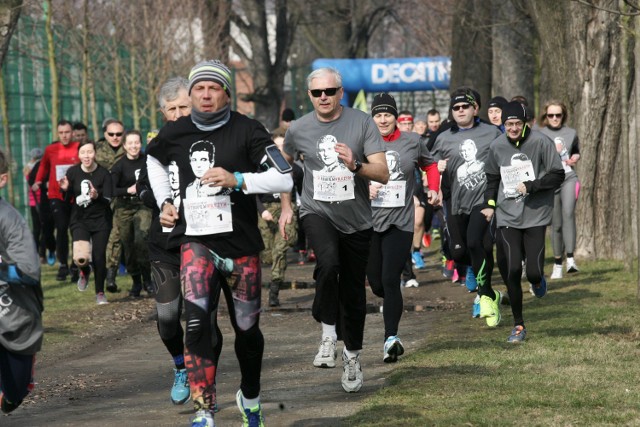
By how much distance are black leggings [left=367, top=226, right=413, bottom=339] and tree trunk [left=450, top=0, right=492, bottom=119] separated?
1681cm

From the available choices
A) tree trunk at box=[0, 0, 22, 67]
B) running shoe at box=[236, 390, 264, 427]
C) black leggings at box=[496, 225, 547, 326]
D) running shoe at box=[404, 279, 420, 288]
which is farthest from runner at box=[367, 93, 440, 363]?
running shoe at box=[404, 279, 420, 288]

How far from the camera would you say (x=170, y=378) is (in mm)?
9859

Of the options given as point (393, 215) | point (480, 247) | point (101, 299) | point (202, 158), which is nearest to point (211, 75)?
Answer: point (202, 158)

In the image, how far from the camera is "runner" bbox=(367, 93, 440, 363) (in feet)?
33.0

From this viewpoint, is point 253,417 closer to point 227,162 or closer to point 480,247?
point 227,162

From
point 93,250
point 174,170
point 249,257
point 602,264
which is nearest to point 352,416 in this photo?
point 249,257

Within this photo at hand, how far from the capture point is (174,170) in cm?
739

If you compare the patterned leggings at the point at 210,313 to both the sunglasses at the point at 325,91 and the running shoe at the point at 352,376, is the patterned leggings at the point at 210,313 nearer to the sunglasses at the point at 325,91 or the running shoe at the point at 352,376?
the running shoe at the point at 352,376

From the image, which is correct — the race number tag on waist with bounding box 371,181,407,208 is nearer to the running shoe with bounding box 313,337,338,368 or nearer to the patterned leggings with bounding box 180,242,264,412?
the running shoe with bounding box 313,337,338,368

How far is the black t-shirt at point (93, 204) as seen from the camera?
1611cm

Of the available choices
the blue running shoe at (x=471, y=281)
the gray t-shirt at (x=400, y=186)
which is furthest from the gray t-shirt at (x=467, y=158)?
the blue running shoe at (x=471, y=281)

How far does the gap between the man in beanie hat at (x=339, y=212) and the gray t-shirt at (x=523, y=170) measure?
8.87ft

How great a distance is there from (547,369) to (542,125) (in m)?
7.67

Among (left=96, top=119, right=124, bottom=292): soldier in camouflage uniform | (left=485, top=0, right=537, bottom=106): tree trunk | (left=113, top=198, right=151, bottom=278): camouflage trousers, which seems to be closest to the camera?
(left=113, top=198, right=151, bottom=278): camouflage trousers
